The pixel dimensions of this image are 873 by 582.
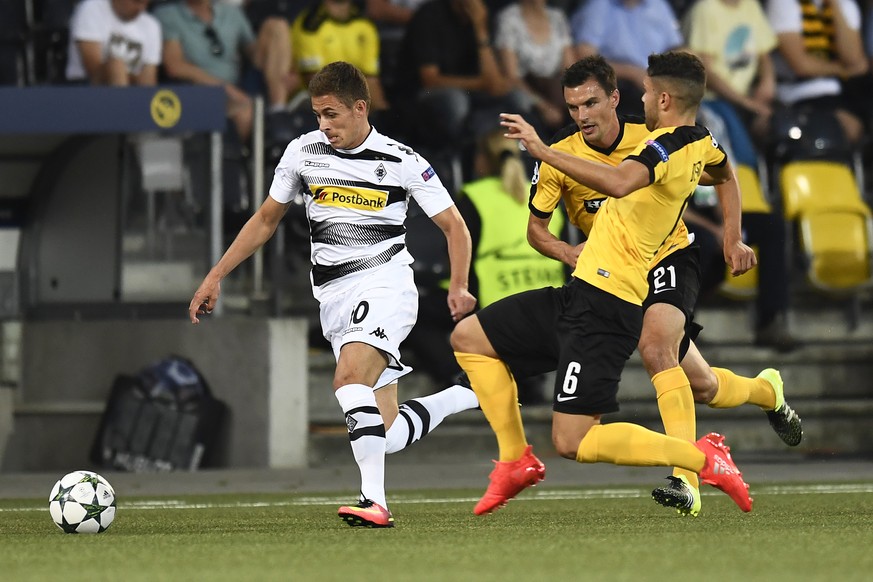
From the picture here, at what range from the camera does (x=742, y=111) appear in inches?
573

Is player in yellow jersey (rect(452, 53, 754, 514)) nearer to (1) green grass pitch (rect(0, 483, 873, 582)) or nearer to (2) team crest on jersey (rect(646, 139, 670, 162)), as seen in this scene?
(2) team crest on jersey (rect(646, 139, 670, 162))

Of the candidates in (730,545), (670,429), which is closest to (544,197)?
(670,429)

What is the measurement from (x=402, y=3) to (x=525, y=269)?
3.21 m

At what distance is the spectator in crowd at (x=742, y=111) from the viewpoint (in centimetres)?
1295

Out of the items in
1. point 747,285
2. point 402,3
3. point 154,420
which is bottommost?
point 154,420

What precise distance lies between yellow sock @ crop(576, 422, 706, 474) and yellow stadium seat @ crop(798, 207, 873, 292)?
7.04m

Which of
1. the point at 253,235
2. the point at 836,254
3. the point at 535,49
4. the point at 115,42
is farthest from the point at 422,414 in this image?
the point at 836,254

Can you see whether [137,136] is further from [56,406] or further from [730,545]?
[730,545]

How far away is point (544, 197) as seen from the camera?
773cm

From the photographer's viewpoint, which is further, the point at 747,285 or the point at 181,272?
the point at 747,285

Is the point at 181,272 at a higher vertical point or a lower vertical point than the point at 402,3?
lower

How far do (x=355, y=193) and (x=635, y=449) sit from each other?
1.59 meters

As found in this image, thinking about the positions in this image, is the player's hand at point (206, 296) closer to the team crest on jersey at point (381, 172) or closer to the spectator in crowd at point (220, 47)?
the team crest on jersey at point (381, 172)

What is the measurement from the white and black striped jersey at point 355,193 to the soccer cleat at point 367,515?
1.02 meters
